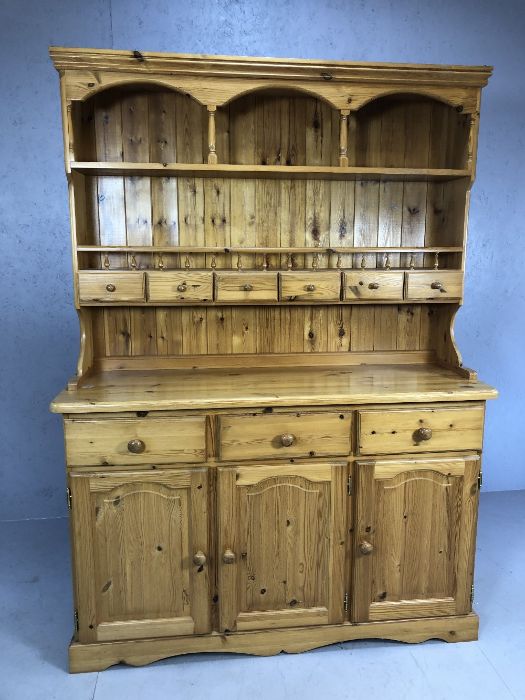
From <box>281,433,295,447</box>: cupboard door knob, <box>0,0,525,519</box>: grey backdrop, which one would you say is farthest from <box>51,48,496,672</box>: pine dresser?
<box>0,0,525,519</box>: grey backdrop

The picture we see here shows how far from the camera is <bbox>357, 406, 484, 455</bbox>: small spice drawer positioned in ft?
7.05

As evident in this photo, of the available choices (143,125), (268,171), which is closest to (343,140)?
(268,171)

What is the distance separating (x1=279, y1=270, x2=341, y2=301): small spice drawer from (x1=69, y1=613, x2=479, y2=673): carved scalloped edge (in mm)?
1317

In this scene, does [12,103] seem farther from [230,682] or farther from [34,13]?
[230,682]

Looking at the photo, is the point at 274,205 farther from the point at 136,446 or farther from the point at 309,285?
the point at 136,446

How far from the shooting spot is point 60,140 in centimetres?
288

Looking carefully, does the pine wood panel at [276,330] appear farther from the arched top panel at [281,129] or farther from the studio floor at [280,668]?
the studio floor at [280,668]

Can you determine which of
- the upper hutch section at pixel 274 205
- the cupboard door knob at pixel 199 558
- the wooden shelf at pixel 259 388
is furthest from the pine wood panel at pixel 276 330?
the cupboard door knob at pixel 199 558

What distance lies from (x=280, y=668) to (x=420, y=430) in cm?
103

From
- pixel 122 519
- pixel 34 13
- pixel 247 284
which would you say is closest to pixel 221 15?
pixel 34 13

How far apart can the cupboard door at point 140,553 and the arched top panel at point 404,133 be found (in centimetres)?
161

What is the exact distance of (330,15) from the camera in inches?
115

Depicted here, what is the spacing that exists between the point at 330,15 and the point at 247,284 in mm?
1602

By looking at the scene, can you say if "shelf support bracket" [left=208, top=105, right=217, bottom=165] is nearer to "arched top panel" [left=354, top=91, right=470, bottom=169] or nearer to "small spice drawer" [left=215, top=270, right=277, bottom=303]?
"small spice drawer" [left=215, top=270, right=277, bottom=303]
